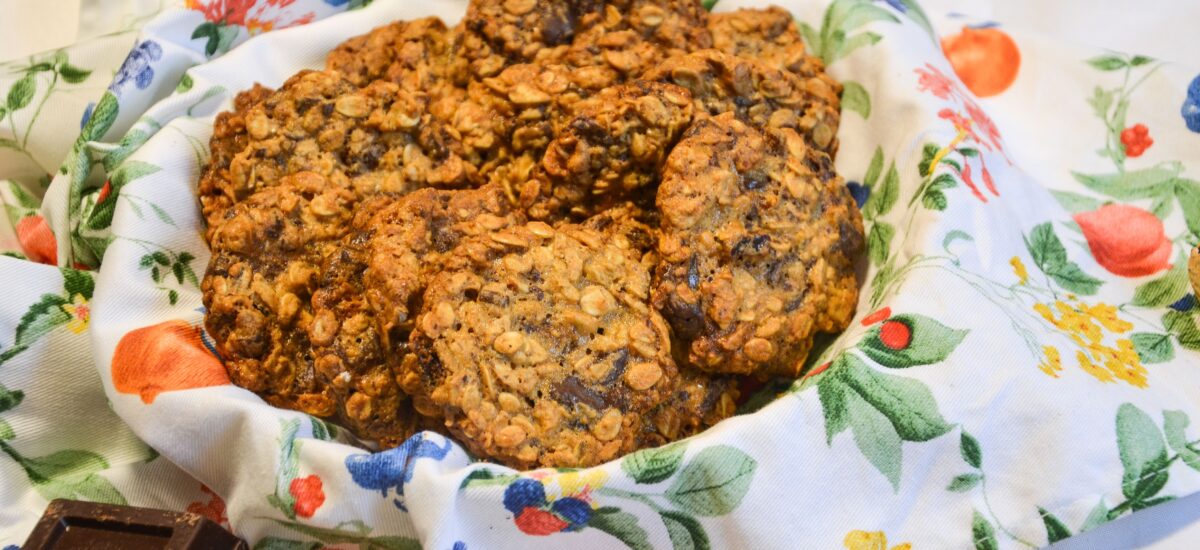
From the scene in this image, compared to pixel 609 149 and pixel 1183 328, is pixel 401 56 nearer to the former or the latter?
pixel 609 149

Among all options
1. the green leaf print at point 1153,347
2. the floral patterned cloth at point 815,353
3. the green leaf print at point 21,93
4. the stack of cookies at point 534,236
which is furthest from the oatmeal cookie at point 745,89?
the green leaf print at point 21,93

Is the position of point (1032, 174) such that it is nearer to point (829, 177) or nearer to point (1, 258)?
point (829, 177)

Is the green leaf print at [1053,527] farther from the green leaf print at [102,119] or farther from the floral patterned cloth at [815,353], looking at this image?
the green leaf print at [102,119]

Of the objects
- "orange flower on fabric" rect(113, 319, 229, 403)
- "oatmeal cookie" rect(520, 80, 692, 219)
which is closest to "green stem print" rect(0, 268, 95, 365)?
"orange flower on fabric" rect(113, 319, 229, 403)

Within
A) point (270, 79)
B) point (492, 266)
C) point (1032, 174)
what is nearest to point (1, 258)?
point (270, 79)

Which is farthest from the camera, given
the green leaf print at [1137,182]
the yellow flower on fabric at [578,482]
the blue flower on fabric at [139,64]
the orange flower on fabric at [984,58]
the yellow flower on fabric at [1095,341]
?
the orange flower on fabric at [984,58]

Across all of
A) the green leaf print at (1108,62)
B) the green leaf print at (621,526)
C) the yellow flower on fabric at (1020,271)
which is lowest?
the green leaf print at (621,526)

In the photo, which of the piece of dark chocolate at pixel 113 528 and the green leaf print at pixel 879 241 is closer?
the piece of dark chocolate at pixel 113 528
